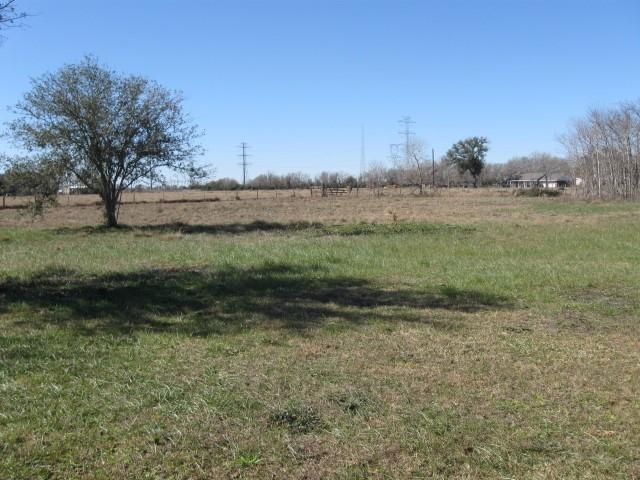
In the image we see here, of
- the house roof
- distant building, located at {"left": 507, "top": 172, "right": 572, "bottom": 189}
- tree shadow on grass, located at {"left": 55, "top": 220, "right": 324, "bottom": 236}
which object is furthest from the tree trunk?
the house roof

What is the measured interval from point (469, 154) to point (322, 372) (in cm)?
9640

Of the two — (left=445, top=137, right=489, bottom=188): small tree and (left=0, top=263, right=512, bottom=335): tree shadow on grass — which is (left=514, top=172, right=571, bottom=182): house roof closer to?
(left=445, top=137, right=489, bottom=188): small tree

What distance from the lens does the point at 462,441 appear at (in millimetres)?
3689

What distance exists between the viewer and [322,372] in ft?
16.8

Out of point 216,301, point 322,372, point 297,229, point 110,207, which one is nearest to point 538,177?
point 297,229

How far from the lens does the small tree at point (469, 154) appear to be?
96062mm

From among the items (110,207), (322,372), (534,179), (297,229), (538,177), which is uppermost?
(538,177)

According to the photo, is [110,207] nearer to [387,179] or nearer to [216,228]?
[216,228]

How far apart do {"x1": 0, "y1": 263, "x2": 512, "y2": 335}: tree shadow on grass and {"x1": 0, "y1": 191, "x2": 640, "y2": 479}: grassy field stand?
5cm

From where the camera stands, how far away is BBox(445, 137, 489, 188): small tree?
315 ft

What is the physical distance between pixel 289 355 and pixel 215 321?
191 cm

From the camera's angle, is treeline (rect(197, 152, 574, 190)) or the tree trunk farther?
treeline (rect(197, 152, 574, 190))

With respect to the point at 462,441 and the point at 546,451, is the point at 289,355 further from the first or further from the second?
the point at 546,451

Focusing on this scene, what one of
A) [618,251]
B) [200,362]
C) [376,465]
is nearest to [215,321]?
[200,362]
